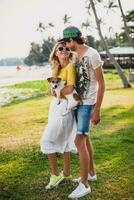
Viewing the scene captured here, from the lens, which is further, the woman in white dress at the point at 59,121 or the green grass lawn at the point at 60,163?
the green grass lawn at the point at 60,163

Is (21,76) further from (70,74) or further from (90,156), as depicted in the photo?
(70,74)

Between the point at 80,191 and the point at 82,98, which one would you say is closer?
the point at 82,98

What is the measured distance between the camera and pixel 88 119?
5086 millimetres

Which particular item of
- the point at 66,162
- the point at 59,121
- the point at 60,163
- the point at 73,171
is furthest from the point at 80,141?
the point at 60,163

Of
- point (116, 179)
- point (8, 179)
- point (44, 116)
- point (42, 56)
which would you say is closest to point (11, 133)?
point (44, 116)

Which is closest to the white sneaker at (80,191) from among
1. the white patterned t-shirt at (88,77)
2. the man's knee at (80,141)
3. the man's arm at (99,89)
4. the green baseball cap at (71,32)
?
the man's knee at (80,141)

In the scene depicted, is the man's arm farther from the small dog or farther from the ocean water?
the ocean water

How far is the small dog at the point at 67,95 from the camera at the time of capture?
5.07 m

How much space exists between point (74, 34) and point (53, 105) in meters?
1.01

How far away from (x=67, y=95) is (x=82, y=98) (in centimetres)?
22

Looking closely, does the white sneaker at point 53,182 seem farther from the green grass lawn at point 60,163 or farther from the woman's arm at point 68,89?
the woman's arm at point 68,89

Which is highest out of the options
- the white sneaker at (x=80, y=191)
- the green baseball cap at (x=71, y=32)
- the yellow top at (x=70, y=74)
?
the green baseball cap at (x=71, y=32)

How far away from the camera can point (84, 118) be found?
505 centimetres

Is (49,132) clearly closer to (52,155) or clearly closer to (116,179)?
(52,155)
